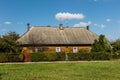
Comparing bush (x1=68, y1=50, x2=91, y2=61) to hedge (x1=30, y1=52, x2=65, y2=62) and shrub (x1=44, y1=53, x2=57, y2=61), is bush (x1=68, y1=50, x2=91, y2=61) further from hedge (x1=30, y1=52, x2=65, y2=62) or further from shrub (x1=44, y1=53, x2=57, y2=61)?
shrub (x1=44, y1=53, x2=57, y2=61)

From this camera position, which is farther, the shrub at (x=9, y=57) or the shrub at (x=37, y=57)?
the shrub at (x=37, y=57)

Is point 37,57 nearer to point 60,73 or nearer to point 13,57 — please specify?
point 13,57

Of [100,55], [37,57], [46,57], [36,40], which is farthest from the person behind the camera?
[36,40]

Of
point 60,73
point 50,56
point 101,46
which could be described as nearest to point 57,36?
point 101,46

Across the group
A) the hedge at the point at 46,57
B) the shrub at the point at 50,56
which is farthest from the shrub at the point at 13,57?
the shrub at the point at 50,56

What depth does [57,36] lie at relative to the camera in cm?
6462

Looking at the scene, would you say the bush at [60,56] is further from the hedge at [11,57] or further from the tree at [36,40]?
the tree at [36,40]

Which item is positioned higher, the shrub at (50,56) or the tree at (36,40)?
the tree at (36,40)

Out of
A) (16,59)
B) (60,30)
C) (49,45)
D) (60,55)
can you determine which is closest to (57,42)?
(49,45)

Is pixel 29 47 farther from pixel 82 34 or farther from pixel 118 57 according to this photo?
pixel 118 57

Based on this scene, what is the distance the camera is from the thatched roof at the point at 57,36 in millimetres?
61750

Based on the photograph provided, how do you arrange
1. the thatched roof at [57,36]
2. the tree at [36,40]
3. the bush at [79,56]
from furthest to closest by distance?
the thatched roof at [57,36], the tree at [36,40], the bush at [79,56]

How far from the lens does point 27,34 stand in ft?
208

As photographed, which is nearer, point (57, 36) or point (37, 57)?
point (37, 57)
